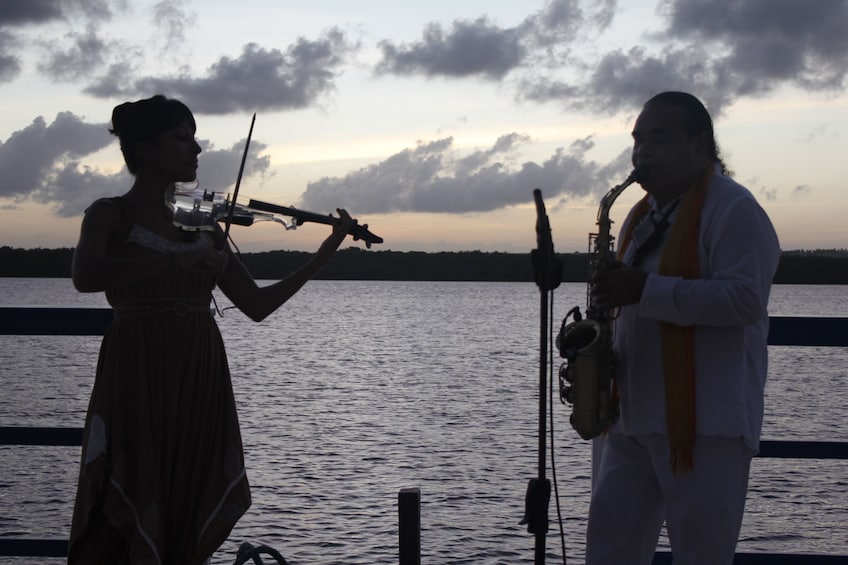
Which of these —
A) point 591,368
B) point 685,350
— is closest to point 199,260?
point 591,368

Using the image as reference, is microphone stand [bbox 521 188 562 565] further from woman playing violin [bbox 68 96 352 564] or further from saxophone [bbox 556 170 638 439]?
woman playing violin [bbox 68 96 352 564]

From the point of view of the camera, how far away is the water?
1301 centimetres

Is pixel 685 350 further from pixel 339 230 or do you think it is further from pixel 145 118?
pixel 145 118

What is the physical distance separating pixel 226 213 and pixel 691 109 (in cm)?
144

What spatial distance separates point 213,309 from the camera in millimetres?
3033

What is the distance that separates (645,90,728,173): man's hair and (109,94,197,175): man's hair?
1.39m

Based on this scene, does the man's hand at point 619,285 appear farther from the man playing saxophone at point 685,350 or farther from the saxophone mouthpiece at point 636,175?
the saxophone mouthpiece at point 636,175

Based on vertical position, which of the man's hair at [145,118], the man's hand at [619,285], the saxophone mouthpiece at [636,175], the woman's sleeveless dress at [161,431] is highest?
the man's hair at [145,118]

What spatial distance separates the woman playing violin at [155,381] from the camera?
111 inches

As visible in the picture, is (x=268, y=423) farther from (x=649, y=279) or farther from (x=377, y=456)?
(x=649, y=279)

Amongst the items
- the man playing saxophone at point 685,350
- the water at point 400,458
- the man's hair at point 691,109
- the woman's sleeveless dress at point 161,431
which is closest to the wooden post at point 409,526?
the woman's sleeveless dress at point 161,431

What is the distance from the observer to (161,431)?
2.88 meters

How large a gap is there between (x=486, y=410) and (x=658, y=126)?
24.6m

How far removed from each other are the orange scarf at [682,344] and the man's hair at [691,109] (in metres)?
0.12
